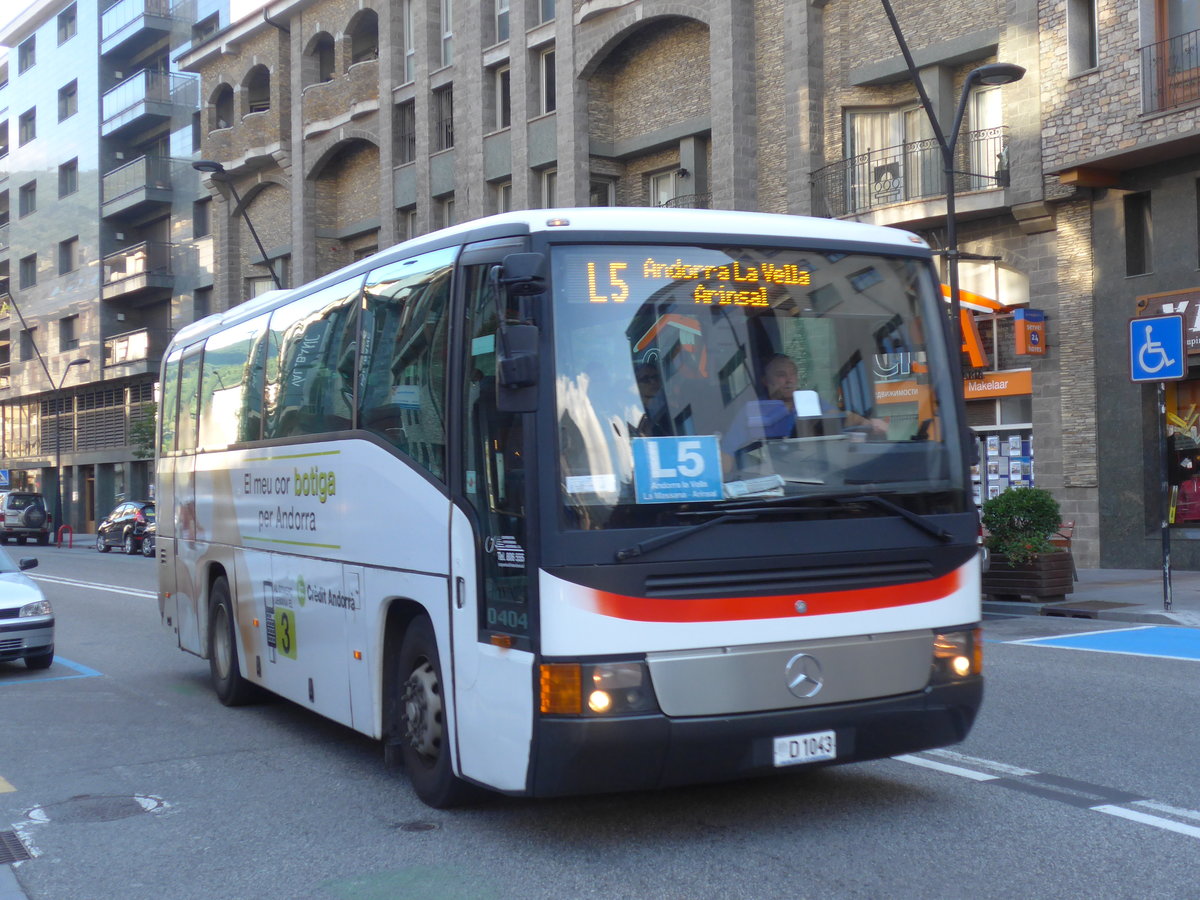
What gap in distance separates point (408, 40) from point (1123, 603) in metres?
28.3

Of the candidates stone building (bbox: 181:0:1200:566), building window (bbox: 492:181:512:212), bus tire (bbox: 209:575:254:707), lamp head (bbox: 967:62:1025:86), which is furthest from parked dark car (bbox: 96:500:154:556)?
bus tire (bbox: 209:575:254:707)

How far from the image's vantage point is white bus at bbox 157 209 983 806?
5496mm

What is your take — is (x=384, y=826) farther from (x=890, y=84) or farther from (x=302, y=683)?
(x=890, y=84)

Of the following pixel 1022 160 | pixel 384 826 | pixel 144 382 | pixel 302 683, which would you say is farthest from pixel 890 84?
pixel 144 382

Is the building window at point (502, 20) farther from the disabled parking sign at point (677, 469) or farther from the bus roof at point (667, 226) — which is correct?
the disabled parking sign at point (677, 469)

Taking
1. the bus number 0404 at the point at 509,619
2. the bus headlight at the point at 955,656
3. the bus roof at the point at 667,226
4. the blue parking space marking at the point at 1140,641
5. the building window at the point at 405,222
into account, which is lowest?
the blue parking space marking at the point at 1140,641

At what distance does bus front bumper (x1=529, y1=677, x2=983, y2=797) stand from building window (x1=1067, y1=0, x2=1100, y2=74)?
18.5 meters

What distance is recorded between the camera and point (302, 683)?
333 inches

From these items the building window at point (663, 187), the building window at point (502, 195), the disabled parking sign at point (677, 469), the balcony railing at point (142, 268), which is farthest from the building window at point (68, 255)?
the disabled parking sign at point (677, 469)

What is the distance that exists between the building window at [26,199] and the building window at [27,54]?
5720mm

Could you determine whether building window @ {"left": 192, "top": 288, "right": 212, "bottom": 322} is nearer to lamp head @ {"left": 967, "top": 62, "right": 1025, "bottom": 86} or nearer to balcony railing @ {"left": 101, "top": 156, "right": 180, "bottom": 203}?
balcony railing @ {"left": 101, "top": 156, "right": 180, "bottom": 203}

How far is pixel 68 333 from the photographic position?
59.7 meters

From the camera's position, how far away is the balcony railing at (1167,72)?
20.4m

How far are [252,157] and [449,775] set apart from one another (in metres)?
40.6
